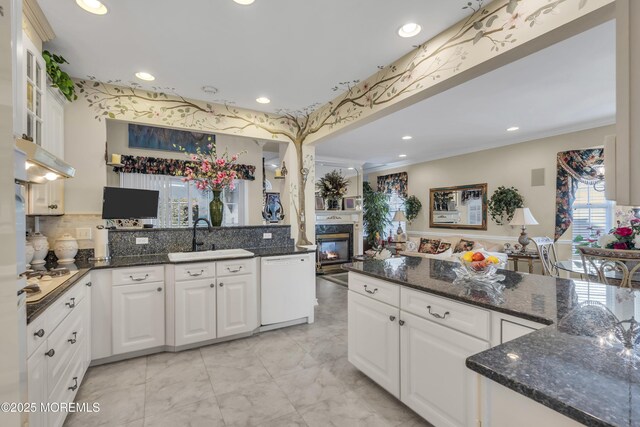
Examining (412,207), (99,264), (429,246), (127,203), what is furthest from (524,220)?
(99,264)

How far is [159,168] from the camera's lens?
486cm

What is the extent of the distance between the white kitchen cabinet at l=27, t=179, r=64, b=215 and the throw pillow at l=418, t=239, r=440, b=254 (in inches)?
225

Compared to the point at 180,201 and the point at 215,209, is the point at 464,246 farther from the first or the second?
the point at 180,201

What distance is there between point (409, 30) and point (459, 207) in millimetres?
4834

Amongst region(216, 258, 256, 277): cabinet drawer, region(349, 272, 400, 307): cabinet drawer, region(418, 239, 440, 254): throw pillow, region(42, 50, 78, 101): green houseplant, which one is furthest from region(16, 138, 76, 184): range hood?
region(418, 239, 440, 254): throw pillow

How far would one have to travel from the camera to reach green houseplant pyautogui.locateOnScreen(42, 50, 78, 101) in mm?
2240

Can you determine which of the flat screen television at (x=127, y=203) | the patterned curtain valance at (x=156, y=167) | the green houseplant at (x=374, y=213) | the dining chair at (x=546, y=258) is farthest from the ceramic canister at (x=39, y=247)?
the green houseplant at (x=374, y=213)

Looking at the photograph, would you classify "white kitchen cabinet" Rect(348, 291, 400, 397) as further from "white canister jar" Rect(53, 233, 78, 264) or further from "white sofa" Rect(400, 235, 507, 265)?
"white sofa" Rect(400, 235, 507, 265)

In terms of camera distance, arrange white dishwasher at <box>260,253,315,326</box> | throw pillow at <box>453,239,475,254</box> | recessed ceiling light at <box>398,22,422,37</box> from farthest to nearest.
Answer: throw pillow at <box>453,239,475,254</box>
white dishwasher at <box>260,253,315,326</box>
recessed ceiling light at <box>398,22,422,37</box>

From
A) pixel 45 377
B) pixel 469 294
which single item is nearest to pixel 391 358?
pixel 469 294

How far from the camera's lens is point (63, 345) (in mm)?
1757

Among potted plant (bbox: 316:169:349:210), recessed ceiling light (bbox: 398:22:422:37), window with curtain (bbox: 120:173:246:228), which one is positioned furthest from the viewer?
potted plant (bbox: 316:169:349:210)

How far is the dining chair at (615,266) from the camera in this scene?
2369 millimetres

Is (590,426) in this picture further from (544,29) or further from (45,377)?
(45,377)
